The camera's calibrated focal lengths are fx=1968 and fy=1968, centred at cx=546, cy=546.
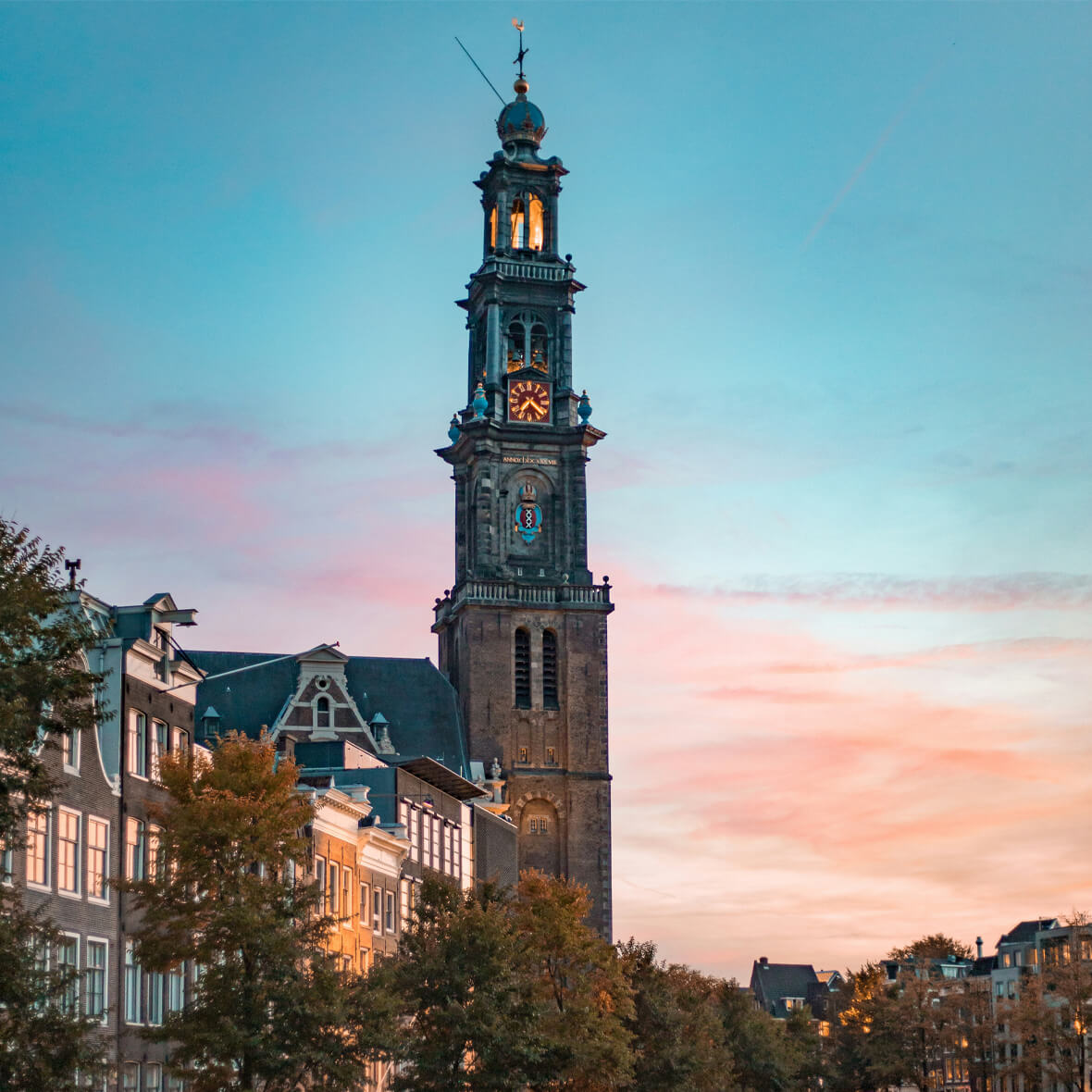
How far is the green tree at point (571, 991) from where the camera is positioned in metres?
65.5

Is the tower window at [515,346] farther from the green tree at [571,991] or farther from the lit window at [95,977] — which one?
the lit window at [95,977]

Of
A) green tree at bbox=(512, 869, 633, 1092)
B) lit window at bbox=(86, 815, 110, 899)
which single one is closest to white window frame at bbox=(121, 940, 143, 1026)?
lit window at bbox=(86, 815, 110, 899)

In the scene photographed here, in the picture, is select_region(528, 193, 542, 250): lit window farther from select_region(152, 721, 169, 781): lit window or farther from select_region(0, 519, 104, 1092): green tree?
select_region(0, 519, 104, 1092): green tree

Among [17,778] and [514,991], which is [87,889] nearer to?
[514,991]

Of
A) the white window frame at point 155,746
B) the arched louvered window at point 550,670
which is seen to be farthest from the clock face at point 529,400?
the white window frame at point 155,746

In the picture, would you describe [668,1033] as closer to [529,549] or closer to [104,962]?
[104,962]

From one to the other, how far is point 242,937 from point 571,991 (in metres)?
28.9

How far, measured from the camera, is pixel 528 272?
131625 mm

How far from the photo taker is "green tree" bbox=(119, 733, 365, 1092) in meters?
45.4

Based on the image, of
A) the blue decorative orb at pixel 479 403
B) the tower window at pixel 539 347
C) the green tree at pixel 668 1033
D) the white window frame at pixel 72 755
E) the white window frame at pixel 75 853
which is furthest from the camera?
the tower window at pixel 539 347

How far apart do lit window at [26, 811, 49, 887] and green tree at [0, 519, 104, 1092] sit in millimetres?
13436

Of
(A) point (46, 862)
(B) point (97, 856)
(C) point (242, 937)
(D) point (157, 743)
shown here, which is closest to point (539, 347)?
(D) point (157, 743)

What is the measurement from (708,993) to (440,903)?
40.5 m

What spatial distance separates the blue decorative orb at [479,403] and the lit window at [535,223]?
40.2 ft
